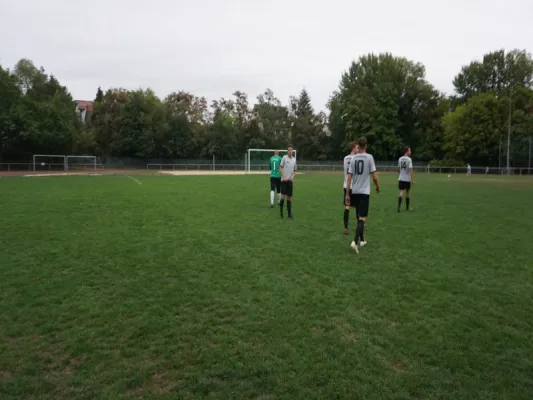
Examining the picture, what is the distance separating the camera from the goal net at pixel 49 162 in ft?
147

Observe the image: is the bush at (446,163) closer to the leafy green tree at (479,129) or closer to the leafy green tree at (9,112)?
the leafy green tree at (479,129)

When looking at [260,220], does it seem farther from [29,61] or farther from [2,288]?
[29,61]

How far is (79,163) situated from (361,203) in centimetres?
4704

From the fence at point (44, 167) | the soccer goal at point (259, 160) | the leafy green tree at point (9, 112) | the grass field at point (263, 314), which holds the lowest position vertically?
the grass field at point (263, 314)

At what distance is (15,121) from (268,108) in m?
35.7

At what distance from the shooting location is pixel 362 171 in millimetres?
7227

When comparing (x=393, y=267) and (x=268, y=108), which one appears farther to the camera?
(x=268, y=108)

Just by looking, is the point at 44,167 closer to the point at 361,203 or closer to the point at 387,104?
the point at 387,104

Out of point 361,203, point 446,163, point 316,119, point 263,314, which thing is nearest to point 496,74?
point 446,163

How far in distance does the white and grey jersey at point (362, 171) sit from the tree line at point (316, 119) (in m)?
45.4

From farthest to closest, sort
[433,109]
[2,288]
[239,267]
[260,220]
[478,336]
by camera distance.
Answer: [433,109] < [260,220] < [239,267] < [2,288] < [478,336]

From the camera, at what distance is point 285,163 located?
10.9 m

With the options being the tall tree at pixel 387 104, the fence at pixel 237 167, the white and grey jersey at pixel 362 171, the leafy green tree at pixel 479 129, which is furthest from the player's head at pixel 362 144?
the tall tree at pixel 387 104

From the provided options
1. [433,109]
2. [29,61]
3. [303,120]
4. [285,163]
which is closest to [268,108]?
[303,120]
